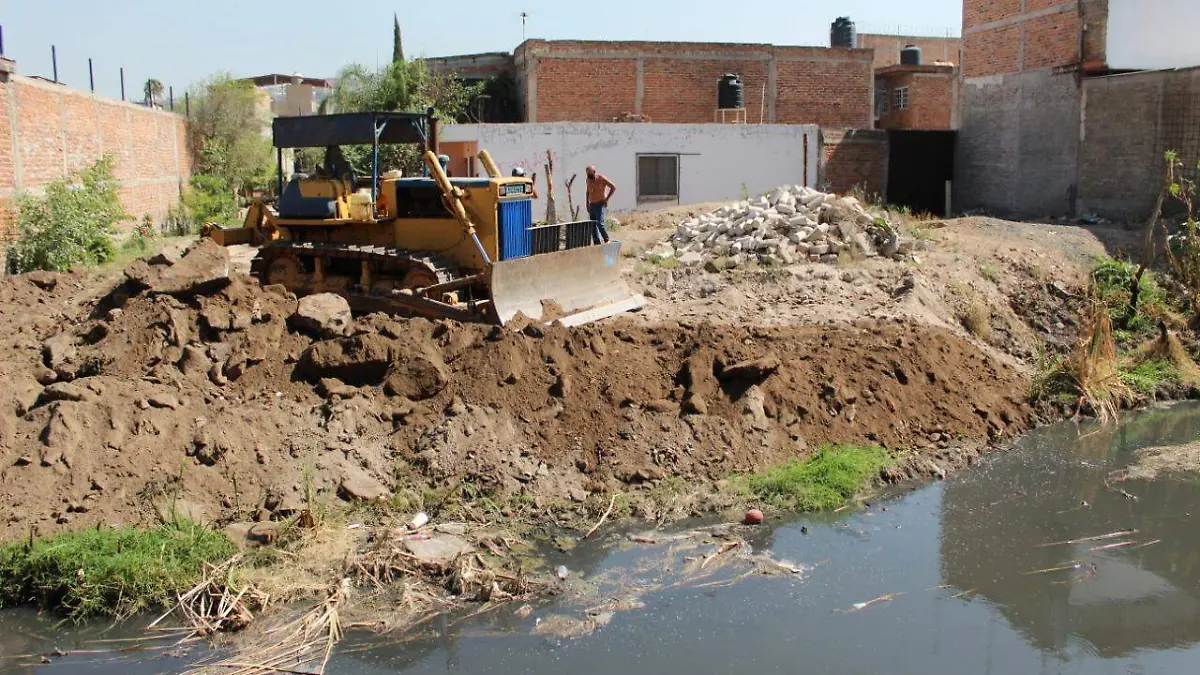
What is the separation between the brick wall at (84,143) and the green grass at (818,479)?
1230cm

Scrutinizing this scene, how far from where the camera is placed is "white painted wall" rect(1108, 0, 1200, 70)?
69.9 ft

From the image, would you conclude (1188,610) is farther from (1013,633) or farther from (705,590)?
(705,590)

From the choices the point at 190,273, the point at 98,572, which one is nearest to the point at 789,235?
the point at 190,273

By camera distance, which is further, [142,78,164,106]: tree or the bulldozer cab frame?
[142,78,164,106]: tree

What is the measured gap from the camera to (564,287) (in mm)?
12641

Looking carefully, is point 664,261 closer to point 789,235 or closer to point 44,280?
point 789,235

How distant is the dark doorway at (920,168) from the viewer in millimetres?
25312

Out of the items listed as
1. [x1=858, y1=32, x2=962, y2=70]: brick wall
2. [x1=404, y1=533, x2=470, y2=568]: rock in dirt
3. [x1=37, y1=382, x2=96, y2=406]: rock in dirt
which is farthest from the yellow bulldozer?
[x1=858, y1=32, x2=962, y2=70]: brick wall

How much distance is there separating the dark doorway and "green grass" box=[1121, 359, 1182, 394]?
12.6m

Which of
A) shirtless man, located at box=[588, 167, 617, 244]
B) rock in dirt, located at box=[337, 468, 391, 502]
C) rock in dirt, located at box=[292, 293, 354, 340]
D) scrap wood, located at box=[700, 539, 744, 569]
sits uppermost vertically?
shirtless man, located at box=[588, 167, 617, 244]

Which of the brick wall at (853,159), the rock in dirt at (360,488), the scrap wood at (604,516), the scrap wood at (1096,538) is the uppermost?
the brick wall at (853,159)

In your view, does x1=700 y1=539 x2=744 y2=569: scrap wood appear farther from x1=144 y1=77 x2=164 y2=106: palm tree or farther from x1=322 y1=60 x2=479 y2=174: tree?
x1=144 y1=77 x2=164 y2=106: palm tree

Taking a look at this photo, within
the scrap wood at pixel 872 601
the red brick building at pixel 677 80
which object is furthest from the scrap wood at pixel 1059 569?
the red brick building at pixel 677 80

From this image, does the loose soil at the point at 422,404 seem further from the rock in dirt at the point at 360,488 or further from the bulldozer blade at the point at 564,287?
the bulldozer blade at the point at 564,287
